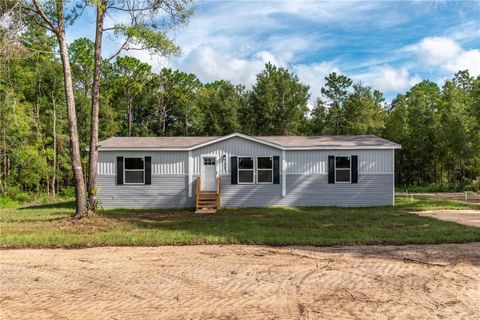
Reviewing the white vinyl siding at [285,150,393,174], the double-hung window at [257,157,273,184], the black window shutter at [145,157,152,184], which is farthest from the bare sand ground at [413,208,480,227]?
the black window shutter at [145,157,152,184]

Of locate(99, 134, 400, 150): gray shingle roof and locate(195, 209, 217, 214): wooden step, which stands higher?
locate(99, 134, 400, 150): gray shingle roof

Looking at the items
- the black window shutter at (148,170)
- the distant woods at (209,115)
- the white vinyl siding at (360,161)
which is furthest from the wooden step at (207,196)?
the distant woods at (209,115)

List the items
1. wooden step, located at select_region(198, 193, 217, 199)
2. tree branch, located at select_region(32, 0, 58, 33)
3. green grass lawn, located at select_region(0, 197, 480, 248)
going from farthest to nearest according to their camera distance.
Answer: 1. wooden step, located at select_region(198, 193, 217, 199)
2. tree branch, located at select_region(32, 0, 58, 33)
3. green grass lawn, located at select_region(0, 197, 480, 248)

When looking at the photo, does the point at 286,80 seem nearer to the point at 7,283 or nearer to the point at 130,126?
the point at 130,126

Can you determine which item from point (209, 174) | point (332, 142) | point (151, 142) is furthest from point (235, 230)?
point (151, 142)

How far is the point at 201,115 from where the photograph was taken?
3844cm

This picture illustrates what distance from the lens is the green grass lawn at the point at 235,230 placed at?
372 inches

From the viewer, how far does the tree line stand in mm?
26828

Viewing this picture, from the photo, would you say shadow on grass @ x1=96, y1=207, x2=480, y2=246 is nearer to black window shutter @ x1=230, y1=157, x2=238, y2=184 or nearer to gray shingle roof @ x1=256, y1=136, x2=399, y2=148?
black window shutter @ x1=230, y1=157, x2=238, y2=184

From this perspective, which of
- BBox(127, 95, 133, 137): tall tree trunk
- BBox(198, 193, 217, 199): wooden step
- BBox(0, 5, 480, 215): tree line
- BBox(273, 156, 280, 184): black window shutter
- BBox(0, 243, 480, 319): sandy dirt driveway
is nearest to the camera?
BBox(0, 243, 480, 319): sandy dirt driveway

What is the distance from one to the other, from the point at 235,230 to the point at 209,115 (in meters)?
27.4

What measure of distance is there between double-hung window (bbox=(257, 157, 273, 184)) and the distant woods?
42.8 feet

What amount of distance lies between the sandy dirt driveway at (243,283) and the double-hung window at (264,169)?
9.37 meters

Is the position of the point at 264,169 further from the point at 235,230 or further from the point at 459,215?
the point at 459,215
